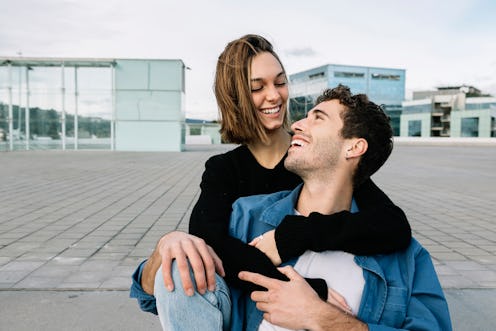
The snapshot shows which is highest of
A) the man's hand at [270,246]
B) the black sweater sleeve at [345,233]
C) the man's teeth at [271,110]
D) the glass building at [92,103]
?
the glass building at [92,103]

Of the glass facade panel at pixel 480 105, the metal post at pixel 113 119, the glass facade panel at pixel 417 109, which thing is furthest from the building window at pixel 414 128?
the metal post at pixel 113 119

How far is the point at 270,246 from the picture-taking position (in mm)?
1553

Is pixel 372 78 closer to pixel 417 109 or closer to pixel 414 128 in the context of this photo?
pixel 417 109

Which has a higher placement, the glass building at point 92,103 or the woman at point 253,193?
the glass building at point 92,103

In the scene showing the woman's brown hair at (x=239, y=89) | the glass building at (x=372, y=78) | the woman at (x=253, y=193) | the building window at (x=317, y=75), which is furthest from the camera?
the building window at (x=317, y=75)

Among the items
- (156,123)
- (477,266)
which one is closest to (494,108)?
(156,123)

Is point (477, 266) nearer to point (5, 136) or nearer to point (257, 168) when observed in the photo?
point (257, 168)

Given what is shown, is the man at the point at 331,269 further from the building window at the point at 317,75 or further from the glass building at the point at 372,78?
the building window at the point at 317,75

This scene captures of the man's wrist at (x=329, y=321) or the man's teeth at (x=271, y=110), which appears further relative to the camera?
the man's teeth at (x=271, y=110)

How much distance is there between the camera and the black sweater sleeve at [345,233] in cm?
146

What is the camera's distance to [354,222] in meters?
1.48

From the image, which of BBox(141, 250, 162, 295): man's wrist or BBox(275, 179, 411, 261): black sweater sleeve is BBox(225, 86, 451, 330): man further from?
BBox(141, 250, 162, 295): man's wrist

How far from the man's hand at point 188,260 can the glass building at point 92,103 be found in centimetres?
2117

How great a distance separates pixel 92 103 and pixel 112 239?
63.2 ft
